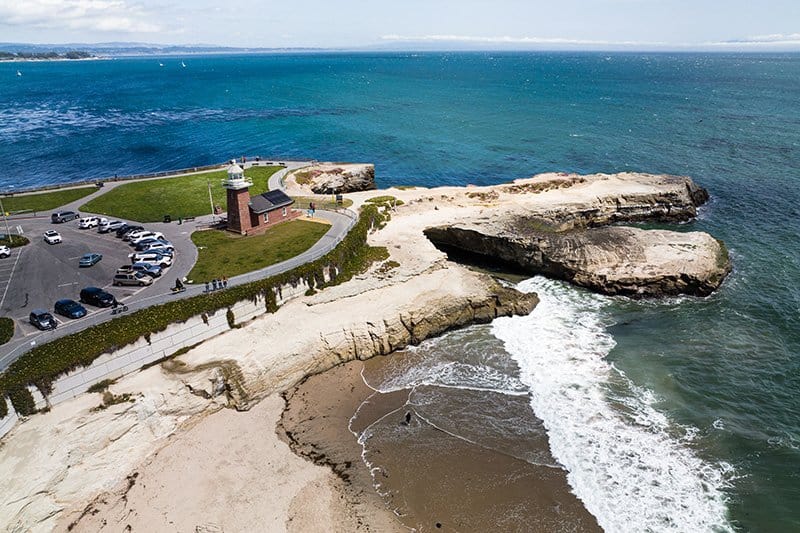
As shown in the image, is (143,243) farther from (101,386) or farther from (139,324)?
(101,386)

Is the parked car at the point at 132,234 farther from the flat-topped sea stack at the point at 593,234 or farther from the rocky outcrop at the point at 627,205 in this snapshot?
the rocky outcrop at the point at 627,205

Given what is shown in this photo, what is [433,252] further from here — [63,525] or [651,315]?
[63,525]

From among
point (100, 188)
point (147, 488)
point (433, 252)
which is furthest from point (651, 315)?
point (100, 188)

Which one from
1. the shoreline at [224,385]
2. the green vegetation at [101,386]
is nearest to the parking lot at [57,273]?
the green vegetation at [101,386]

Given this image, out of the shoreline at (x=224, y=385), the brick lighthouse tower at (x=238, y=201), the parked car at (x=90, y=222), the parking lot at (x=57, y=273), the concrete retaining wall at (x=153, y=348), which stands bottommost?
the shoreline at (x=224, y=385)

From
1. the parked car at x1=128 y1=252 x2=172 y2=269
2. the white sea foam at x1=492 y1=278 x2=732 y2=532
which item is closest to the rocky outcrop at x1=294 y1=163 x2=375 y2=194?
the parked car at x1=128 y1=252 x2=172 y2=269

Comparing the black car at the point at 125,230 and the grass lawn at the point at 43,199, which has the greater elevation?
the grass lawn at the point at 43,199
